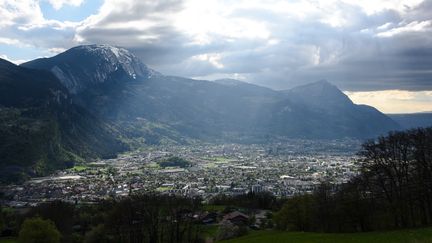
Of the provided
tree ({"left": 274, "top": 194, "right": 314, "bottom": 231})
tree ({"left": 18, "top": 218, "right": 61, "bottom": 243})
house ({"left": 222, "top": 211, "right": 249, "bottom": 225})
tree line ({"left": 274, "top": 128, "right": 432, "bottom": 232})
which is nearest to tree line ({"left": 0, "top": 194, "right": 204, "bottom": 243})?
tree ({"left": 18, "top": 218, "right": 61, "bottom": 243})

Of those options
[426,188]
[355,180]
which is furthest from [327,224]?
[426,188]

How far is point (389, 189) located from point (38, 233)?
53.7 metres

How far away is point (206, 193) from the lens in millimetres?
178250

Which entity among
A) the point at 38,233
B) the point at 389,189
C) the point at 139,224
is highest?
the point at 389,189

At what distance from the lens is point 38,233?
7238 cm

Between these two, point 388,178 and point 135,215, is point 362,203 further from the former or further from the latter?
point 135,215

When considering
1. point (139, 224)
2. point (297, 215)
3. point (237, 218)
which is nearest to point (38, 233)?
point (139, 224)

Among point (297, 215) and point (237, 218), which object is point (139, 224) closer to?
point (237, 218)

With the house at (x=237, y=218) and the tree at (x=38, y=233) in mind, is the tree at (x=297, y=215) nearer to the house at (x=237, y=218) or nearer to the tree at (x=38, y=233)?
the house at (x=237, y=218)

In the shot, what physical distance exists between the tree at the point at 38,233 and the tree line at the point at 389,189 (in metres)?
44.5

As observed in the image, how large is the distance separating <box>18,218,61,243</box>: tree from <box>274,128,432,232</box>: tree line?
44.5 m

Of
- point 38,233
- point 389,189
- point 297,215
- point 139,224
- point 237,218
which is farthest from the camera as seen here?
point 237,218

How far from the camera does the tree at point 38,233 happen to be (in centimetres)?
7269

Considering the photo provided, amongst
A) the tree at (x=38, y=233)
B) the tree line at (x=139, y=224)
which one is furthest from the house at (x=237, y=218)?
the tree at (x=38, y=233)
